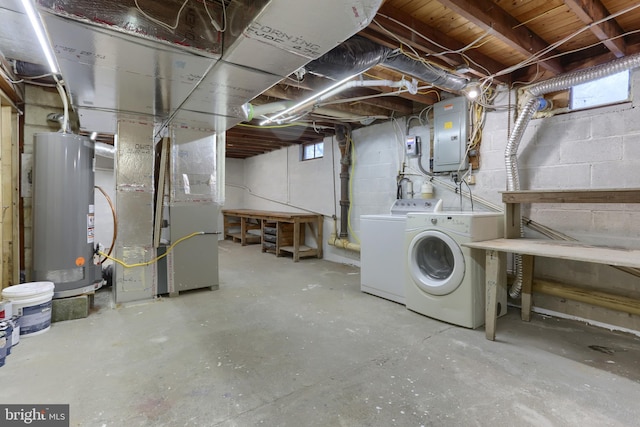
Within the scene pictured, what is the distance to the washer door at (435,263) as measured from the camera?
97.3 inches

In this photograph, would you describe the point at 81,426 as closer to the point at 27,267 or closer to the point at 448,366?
the point at 448,366

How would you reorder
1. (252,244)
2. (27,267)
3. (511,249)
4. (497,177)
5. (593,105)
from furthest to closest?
1. (252,244)
2. (497,177)
3. (27,267)
4. (593,105)
5. (511,249)

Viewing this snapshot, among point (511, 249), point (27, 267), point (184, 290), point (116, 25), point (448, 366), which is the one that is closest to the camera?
point (116, 25)

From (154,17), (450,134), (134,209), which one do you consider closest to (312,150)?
(450,134)

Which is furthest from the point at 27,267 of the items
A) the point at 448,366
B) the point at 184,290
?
the point at 448,366

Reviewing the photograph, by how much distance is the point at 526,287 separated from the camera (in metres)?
2.64

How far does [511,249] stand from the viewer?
2.03 meters

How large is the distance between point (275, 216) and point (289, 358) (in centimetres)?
356

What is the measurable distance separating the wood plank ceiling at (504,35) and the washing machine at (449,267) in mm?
1290

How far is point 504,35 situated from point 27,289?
3.93 metres

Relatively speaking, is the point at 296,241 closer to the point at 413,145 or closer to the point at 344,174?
the point at 344,174

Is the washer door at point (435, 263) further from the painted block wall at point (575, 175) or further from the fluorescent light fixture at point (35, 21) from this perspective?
the fluorescent light fixture at point (35, 21)

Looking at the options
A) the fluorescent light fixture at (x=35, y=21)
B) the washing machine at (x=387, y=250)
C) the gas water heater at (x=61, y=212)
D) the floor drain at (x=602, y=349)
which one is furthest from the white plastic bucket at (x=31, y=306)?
the floor drain at (x=602, y=349)

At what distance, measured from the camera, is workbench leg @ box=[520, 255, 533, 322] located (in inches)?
103
